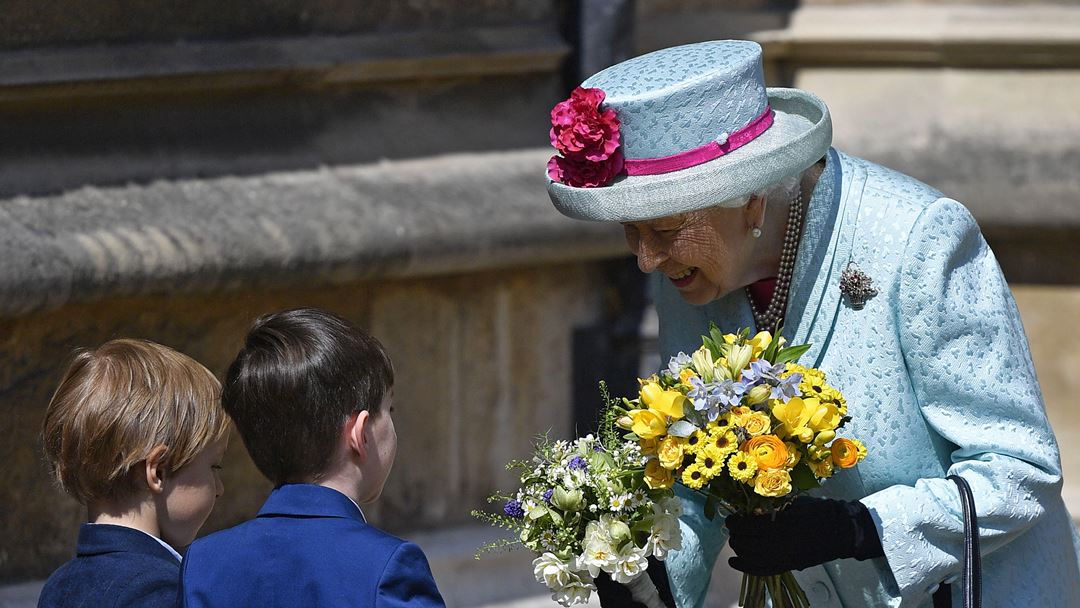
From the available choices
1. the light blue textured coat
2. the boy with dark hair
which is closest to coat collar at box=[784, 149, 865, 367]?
the light blue textured coat

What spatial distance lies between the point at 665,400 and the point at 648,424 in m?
0.04

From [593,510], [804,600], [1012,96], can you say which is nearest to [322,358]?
[593,510]

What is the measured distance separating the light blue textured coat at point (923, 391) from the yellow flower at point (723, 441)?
36 cm

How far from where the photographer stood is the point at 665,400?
2467 millimetres

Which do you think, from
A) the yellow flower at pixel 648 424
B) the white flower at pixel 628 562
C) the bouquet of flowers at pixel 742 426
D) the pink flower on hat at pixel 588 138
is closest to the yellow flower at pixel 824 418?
the bouquet of flowers at pixel 742 426

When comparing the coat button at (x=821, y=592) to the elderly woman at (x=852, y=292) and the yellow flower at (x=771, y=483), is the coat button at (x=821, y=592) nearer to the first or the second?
the elderly woman at (x=852, y=292)

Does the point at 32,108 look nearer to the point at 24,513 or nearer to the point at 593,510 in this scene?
the point at 24,513

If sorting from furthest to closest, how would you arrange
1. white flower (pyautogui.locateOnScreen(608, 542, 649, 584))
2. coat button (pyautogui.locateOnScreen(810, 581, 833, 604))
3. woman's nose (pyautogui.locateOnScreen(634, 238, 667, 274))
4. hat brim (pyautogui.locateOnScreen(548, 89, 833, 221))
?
coat button (pyautogui.locateOnScreen(810, 581, 833, 604)), woman's nose (pyautogui.locateOnScreen(634, 238, 667, 274)), hat brim (pyautogui.locateOnScreen(548, 89, 833, 221)), white flower (pyautogui.locateOnScreen(608, 542, 649, 584))

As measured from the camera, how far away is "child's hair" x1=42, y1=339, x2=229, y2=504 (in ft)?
8.87

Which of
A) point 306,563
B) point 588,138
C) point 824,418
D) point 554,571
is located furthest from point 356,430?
point 824,418

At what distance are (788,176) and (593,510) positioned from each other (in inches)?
24.2

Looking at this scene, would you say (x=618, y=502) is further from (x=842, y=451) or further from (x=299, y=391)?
(x=299, y=391)

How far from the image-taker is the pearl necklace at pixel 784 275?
2812 mm

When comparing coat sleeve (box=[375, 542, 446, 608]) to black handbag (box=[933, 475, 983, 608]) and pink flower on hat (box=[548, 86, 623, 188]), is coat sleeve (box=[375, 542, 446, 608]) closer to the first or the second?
pink flower on hat (box=[548, 86, 623, 188])
